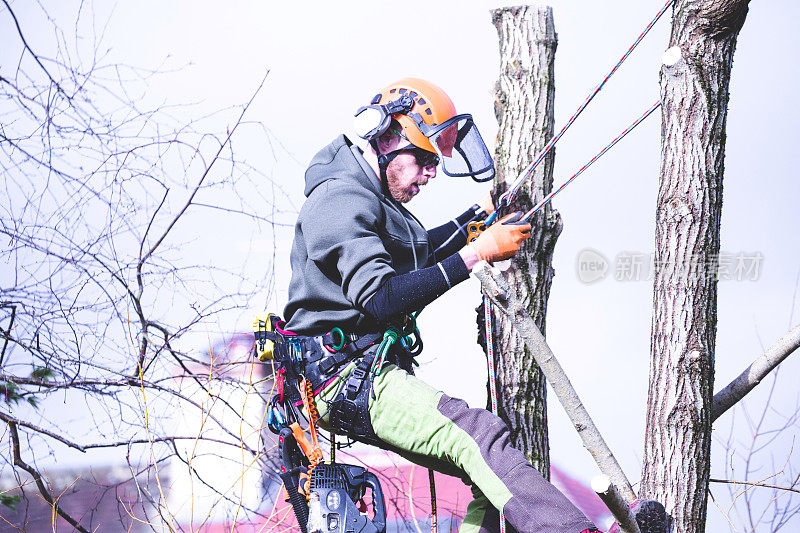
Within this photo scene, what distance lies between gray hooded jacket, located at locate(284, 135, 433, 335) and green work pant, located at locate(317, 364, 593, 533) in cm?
26

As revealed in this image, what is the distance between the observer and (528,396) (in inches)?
141

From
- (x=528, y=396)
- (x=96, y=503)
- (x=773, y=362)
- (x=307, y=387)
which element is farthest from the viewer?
(x=96, y=503)

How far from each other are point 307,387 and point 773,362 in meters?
1.91

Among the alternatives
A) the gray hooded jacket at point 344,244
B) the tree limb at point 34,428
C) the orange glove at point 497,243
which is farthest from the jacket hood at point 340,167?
the tree limb at point 34,428

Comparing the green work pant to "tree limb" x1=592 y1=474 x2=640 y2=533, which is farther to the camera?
the green work pant

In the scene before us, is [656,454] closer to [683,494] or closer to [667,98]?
[683,494]

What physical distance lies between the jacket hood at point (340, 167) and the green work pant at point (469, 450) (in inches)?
28.8

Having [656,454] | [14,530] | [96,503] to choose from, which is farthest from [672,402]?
[14,530]

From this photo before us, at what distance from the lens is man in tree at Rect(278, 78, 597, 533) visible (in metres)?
2.71

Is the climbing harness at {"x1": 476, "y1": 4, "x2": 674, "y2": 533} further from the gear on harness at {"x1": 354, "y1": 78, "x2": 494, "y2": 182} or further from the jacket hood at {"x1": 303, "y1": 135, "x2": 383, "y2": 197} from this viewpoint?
the jacket hood at {"x1": 303, "y1": 135, "x2": 383, "y2": 197}

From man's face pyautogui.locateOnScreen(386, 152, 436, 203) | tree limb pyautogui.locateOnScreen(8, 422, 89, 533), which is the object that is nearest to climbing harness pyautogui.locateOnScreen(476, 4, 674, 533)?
man's face pyautogui.locateOnScreen(386, 152, 436, 203)

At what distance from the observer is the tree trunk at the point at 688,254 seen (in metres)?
3.34

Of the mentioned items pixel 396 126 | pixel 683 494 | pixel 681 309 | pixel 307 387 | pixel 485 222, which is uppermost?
pixel 396 126

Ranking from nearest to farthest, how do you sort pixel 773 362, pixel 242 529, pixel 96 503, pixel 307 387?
1. pixel 307 387
2. pixel 773 362
3. pixel 242 529
4. pixel 96 503
